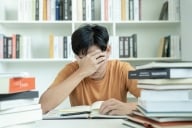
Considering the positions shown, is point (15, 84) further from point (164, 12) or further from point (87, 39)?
point (164, 12)

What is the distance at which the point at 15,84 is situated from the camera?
0.74 m

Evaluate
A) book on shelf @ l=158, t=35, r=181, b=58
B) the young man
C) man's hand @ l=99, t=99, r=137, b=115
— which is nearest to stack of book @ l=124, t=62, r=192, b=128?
man's hand @ l=99, t=99, r=137, b=115

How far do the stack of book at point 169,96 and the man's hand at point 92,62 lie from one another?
0.94 meters

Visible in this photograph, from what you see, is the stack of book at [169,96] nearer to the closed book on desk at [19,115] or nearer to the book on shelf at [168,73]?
the book on shelf at [168,73]

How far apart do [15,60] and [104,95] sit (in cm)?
111

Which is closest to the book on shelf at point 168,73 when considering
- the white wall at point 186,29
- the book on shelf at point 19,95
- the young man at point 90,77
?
the book on shelf at point 19,95

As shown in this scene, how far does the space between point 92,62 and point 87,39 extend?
0.13 metres

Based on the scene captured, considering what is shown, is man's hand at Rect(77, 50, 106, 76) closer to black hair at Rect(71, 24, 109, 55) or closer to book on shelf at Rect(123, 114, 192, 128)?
black hair at Rect(71, 24, 109, 55)

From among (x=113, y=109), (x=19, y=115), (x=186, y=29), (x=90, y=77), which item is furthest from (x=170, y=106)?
(x=186, y=29)

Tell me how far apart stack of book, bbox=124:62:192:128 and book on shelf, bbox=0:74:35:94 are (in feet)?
1.03

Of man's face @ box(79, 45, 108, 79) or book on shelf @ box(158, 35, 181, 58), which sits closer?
man's face @ box(79, 45, 108, 79)

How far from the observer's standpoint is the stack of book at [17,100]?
721mm

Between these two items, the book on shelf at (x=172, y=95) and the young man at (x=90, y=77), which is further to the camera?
the young man at (x=90, y=77)

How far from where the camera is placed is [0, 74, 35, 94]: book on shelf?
709 millimetres
